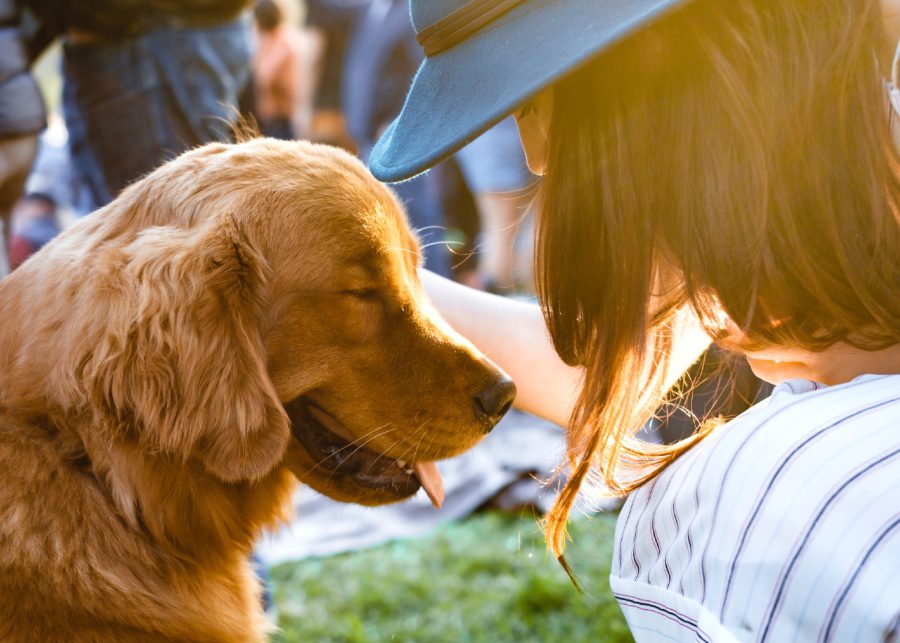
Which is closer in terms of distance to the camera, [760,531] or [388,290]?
[760,531]

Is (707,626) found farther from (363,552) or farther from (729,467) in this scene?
(363,552)

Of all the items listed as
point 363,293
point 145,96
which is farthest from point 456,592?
point 145,96

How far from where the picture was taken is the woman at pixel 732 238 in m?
1.21

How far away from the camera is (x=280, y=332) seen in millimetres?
2098

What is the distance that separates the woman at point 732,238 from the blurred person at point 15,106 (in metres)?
2.31

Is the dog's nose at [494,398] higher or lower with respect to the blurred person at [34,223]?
higher

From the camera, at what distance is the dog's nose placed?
2.23 metres

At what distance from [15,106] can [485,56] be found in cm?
262

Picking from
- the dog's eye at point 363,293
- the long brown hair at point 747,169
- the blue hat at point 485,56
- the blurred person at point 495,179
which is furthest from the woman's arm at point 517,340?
the blurred person at point 495,179

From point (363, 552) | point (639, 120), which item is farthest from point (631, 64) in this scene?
point (363, 552)

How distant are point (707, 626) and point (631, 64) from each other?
88 centimetres

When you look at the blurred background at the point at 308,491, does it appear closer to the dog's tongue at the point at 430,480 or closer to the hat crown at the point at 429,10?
the dog's tongue at the point at 430,480

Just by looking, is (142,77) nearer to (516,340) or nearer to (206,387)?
(516,340)

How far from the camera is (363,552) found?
13.3ft
